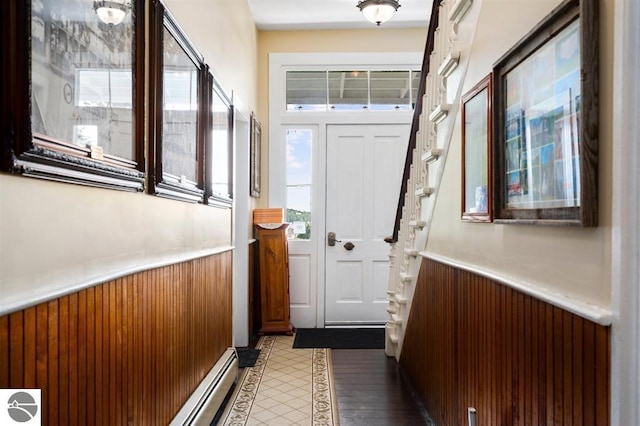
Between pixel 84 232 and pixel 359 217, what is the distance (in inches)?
142

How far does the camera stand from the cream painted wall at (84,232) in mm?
951

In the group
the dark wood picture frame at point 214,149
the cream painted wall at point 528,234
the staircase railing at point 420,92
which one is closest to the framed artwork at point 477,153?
the cream painted wall at point 528,234

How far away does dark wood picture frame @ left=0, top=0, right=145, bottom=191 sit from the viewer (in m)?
0.91

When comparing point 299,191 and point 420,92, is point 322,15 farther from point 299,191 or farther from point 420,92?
point 420,92

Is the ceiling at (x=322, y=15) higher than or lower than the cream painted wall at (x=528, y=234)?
higher

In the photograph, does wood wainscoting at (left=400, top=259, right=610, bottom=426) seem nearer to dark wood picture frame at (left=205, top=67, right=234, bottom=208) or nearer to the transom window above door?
dark wood picture frame at (left=205, top=67, right=234, bottom=208)

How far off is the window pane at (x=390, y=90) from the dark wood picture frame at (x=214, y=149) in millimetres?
1943

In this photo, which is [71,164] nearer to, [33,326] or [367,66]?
[33,326]

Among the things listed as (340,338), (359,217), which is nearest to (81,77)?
(340,338)

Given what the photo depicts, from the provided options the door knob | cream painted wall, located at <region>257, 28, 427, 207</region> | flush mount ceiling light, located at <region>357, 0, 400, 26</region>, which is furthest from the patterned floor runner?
flush mount ceiling light, located at <region>357, 0, 400, 26</region>

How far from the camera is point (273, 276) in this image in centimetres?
430

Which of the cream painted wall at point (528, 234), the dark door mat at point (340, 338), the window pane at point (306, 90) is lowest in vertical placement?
the dark door mat at point (340, 338)

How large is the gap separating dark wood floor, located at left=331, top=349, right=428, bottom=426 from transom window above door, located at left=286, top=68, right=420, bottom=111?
253cm

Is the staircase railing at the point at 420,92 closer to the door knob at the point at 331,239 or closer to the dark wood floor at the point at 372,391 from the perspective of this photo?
the dark wood floor at the point at 372,391
